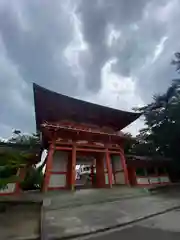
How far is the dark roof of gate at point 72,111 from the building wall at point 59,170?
259 cm

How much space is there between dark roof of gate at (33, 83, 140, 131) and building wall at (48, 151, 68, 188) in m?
2.59

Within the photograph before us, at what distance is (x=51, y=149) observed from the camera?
1559 centimetres

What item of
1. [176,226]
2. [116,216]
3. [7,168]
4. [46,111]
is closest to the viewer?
[176,226]

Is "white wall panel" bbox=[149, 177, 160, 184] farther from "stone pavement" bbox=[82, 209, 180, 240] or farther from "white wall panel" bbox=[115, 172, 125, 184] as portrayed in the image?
"stone pavement" bbox=[82, 209, 180, 240]

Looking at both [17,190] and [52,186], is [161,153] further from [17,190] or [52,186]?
[17,190]

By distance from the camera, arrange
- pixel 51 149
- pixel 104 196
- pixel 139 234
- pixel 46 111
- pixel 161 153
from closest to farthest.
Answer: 1. pixel 139 234
2. pixel 104 196
3. pixel 51 149
4. pixel 46 111
5. pixel 161 153

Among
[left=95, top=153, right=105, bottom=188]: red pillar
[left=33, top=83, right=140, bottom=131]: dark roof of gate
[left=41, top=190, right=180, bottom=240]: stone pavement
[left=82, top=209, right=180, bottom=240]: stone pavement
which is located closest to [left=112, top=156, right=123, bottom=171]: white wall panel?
[left=95, top=153, right=105, bottom=188]: red pillar

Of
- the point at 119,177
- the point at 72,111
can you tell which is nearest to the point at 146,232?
the point at 72,111

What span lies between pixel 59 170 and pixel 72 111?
433cm

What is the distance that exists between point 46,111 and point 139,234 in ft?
41.4

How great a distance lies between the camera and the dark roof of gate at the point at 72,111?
53.8 ft

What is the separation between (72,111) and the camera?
17.8 m

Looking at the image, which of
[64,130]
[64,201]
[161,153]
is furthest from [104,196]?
[161,153]

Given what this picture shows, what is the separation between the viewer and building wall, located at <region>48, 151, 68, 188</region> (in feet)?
53.6
